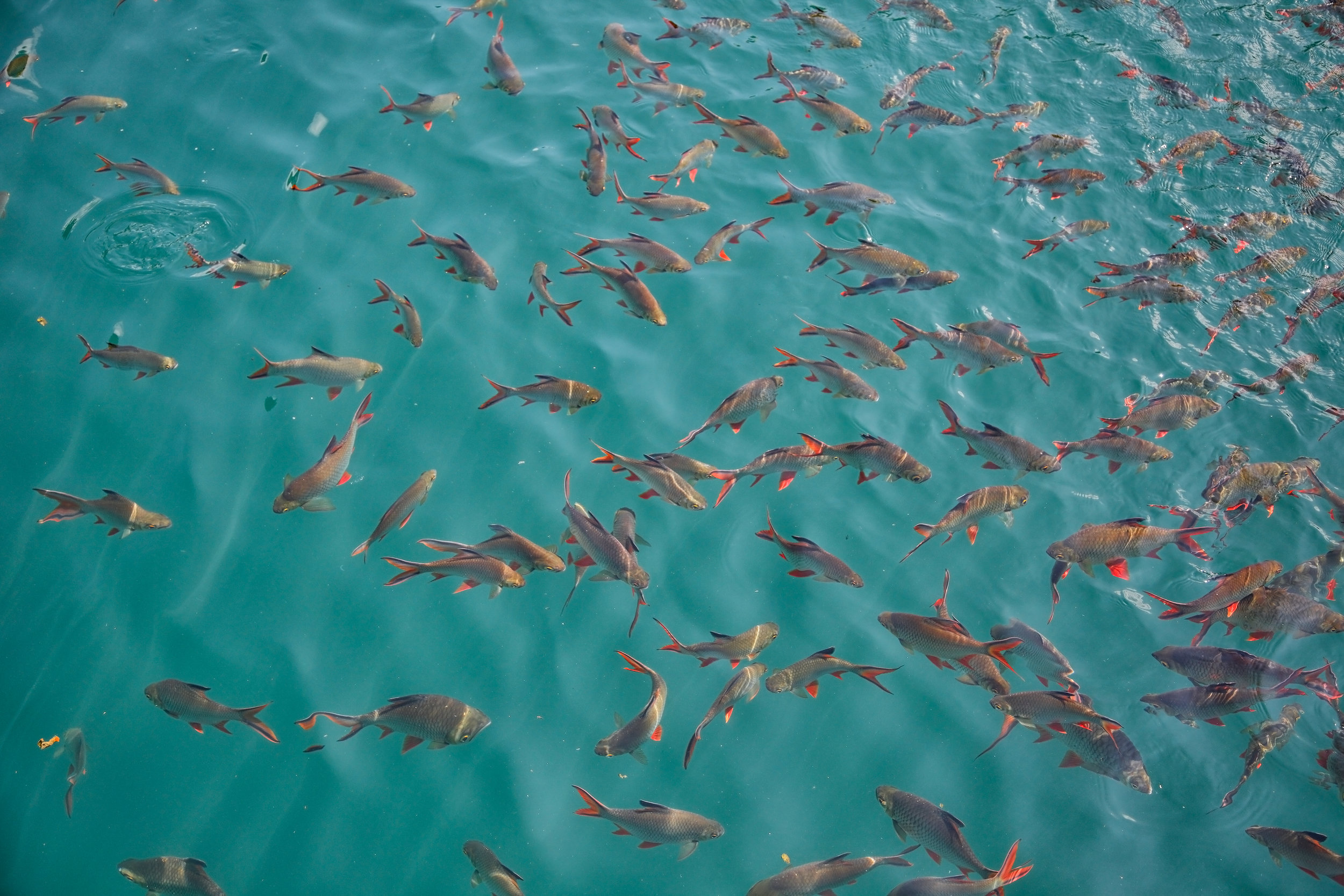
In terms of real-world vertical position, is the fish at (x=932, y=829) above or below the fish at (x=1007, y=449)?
below

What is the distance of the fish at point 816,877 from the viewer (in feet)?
10.8

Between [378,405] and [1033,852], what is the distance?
5.26 metres

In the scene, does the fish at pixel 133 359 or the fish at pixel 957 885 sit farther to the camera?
the fish at pixel 133 359

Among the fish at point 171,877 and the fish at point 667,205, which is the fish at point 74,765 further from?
the fish at point 667,205

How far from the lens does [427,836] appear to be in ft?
12.8

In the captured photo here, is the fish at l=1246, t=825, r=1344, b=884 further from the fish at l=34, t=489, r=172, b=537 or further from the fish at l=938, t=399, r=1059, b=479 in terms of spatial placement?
the fish at l=34, t=489, r=172, b=537

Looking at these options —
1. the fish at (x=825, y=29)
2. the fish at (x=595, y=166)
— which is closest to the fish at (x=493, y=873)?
the fish at (x=595, y=166)

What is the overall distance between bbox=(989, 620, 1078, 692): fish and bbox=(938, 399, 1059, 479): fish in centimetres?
99

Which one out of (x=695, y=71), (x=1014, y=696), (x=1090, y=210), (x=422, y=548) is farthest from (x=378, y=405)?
→ (x=1090, y=210)

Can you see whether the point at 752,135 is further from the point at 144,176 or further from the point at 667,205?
the point at 144,176

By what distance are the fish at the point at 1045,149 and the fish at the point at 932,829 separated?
242 inches

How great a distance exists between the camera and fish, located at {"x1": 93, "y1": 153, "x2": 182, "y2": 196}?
18.2 feet

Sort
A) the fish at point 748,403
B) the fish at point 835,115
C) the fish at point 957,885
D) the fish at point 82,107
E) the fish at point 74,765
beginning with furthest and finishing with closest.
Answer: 1. the fish at point 835,115
2. the fish at point 82,107
3. the fish at point 748,403
4. the fish at point 74,765
5. the fish at point 957,885

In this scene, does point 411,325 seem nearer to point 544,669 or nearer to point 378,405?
point 378,405
